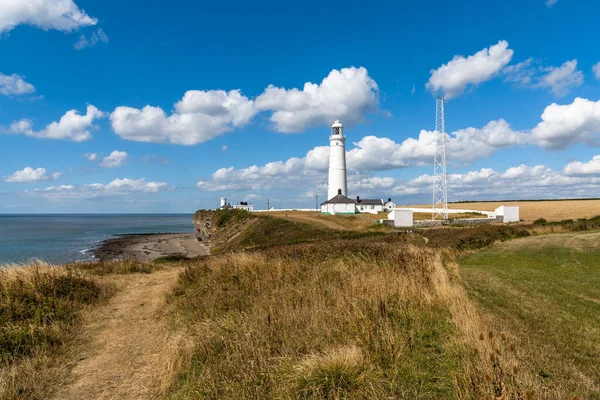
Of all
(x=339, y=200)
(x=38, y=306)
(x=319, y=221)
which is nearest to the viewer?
(x=38, y=306)

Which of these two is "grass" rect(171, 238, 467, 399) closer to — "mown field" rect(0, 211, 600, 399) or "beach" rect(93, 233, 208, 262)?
"mown field" rect(0, 211, 600, 399)

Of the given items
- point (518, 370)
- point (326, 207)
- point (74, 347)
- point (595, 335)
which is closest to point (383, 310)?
point (518, 370)

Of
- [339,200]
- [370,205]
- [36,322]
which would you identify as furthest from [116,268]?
[370,205]

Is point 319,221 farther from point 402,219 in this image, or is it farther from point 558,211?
point 558,211

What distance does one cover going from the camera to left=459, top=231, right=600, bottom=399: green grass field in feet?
16.4

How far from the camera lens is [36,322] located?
23.7ft

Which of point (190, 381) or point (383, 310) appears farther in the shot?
point (383, 310)

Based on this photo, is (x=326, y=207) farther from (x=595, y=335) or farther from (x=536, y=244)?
(x=595, y=335)

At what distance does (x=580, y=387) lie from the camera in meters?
4.49

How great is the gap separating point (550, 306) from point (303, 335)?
20.5ft

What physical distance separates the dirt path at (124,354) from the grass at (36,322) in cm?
35

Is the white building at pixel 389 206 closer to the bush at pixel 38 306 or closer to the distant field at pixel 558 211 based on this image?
the distant field at pixel 558 211

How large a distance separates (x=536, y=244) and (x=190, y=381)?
2083 centimetres

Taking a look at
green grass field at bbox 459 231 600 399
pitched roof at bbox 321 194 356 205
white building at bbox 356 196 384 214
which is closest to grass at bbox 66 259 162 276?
green grass field at bbox 459 231 600 399
